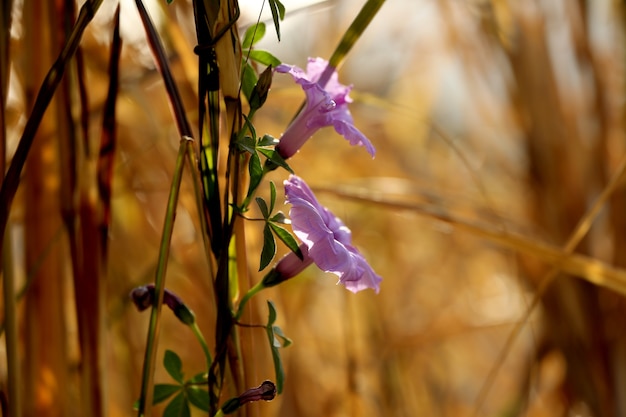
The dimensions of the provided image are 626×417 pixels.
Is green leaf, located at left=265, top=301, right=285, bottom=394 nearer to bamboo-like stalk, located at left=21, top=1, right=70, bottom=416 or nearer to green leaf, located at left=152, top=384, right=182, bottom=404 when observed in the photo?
green leaf, located at left=152, top=384, right=182, bottom=404

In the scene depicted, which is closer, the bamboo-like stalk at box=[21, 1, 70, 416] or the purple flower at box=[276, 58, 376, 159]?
the purple flower at box=[276, 58, 376, 159]

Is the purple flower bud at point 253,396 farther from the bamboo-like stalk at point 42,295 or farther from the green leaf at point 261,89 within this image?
the bamboo-like stalk at point 42,295

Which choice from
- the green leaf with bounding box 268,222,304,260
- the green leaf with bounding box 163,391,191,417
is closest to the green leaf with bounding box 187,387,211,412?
the green leaf with bounding box 163,391,191,417

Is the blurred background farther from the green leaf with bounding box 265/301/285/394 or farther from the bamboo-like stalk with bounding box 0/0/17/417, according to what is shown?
the green leaf with bounding box 265/301/285/394

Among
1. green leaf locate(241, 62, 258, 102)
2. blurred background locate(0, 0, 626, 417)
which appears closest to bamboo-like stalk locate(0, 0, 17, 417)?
blurred background locate(0, 0, 626, 417)

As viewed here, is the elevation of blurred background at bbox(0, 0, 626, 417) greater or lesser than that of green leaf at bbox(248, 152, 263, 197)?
greater

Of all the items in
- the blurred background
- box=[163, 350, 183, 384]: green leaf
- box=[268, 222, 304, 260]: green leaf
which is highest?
the blurred background
